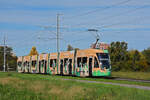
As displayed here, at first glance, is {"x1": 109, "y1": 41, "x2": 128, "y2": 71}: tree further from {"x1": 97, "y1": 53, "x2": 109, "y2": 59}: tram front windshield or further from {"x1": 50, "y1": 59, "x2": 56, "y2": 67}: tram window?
{"x1": 97, "y1": 53, "x2": 109, "y2": 59}: tram front windshield

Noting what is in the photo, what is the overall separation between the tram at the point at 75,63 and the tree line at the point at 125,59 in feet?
49.1

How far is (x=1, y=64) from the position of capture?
96.5 m

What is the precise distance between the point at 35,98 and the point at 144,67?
1771 inches

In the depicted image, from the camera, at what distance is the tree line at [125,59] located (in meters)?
56.9

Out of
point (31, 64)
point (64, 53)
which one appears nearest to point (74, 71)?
point (64, 53)

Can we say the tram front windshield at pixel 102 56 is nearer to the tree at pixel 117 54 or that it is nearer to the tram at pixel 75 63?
the tram at pixel 75 63

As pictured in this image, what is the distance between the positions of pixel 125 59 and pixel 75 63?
35664 mm

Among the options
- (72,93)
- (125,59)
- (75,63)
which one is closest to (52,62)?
(75,63)

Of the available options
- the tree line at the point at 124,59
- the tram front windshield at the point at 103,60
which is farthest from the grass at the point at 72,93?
the tree line at the point at 124,59

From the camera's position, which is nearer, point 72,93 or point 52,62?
point 72,93

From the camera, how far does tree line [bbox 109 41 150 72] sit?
56.9m

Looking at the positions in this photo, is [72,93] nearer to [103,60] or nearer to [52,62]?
[103,60]

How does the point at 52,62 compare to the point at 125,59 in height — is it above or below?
below

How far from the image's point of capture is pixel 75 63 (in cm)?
3616
